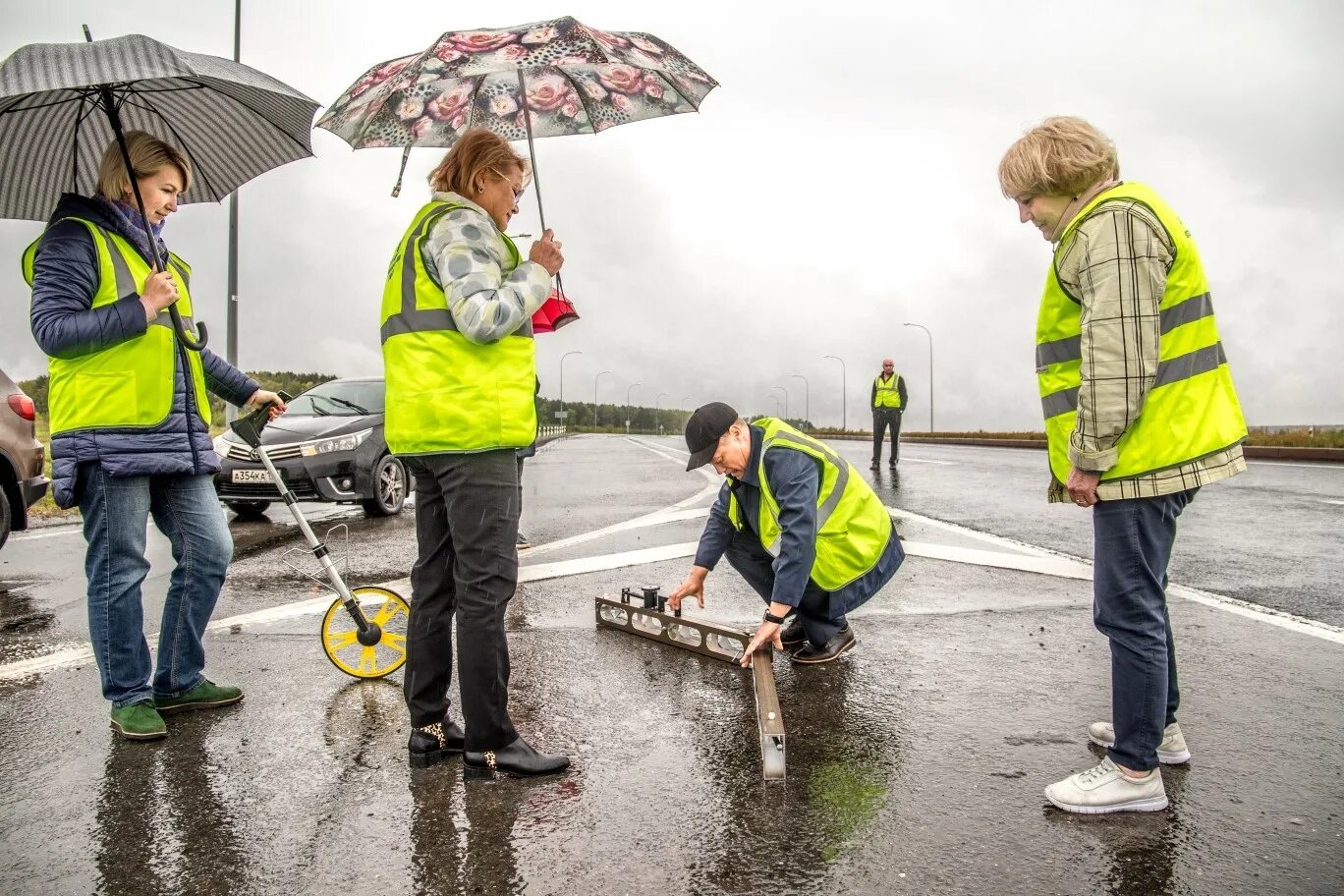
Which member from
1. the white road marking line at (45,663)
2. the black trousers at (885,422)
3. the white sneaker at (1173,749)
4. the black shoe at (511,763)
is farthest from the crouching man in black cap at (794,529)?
the black trousers at (885,422)

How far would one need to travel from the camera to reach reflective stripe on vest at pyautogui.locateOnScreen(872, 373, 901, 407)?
18125 millimetres

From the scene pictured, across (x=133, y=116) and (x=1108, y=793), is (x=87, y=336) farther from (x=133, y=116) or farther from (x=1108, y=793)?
(x=1108, y=793)

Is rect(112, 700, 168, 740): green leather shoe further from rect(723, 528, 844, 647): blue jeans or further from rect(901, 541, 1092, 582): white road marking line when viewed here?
rect(901, 541, 1092, 582): white road marking line

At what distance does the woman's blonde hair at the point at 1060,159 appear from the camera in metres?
2.75

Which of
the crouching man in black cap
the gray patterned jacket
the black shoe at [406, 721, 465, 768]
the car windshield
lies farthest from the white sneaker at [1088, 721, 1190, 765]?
the car windshield

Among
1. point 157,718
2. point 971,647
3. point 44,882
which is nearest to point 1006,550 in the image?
point 971,647

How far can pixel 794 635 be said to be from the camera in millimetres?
4477

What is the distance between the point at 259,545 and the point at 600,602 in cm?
439

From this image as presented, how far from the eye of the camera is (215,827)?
8.69 ft

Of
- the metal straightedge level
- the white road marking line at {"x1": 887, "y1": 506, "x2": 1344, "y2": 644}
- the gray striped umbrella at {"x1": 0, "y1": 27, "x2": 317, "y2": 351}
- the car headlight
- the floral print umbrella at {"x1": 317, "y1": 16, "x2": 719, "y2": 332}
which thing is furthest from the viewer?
the car headlight

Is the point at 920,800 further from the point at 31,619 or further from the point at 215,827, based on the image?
the point at 31,619

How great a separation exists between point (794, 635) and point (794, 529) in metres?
0.88

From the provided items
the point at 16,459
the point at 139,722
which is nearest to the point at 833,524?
the point at 139,722

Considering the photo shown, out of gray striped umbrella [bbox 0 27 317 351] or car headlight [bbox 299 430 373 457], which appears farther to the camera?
car headlight [bbox 299 430 373 457]
